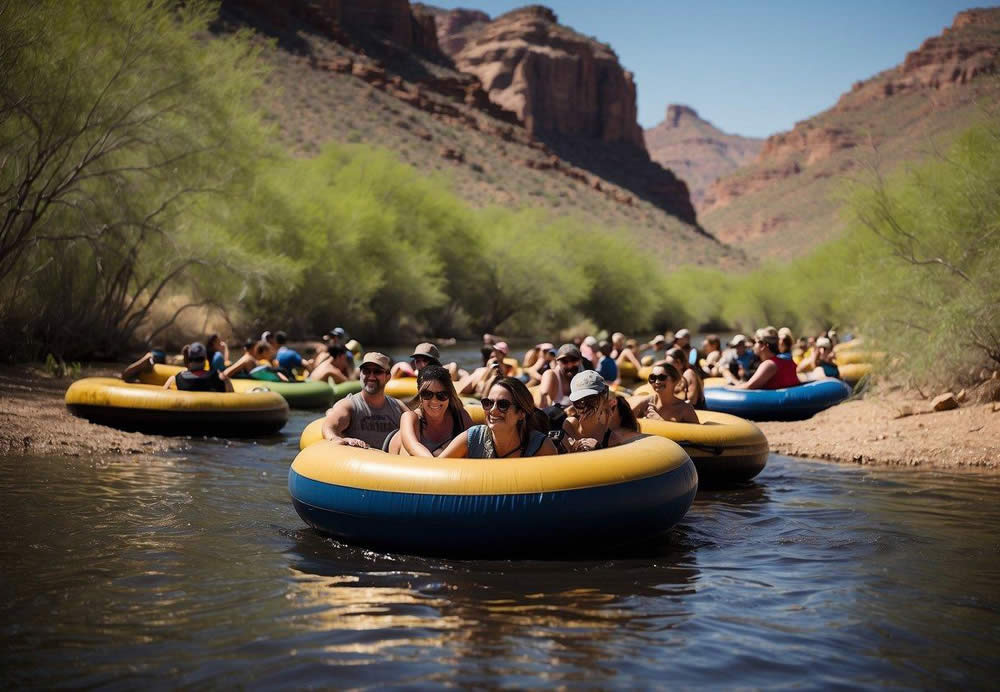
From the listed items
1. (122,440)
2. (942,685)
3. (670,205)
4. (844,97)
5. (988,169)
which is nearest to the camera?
(942,685)

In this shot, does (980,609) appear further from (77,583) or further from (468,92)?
(468,92)

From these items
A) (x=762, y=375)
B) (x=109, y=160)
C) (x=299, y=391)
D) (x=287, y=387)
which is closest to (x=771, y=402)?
(x=762, y=375)

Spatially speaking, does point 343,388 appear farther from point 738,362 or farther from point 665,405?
point 665,405

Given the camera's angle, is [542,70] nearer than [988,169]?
No

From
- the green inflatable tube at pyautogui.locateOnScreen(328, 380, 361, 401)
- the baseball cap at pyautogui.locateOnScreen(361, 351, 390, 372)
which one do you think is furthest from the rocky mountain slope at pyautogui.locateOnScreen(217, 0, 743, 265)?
the baseball cap at pyautogui.locateOnScreen(361, 351, 390, 372)

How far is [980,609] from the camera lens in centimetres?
537

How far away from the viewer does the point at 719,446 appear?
8.56m

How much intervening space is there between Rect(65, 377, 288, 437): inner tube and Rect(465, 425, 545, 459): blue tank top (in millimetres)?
5628

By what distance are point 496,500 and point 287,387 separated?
333 inches

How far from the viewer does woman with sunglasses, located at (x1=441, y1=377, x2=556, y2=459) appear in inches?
240

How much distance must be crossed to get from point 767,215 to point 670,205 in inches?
912

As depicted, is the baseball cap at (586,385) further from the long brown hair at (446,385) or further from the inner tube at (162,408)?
the inner tube at (162,408)

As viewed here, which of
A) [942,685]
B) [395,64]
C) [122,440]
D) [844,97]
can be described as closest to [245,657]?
[942,685]

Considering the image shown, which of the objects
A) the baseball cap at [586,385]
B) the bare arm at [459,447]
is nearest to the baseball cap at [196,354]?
the bare arm at [459,447]
